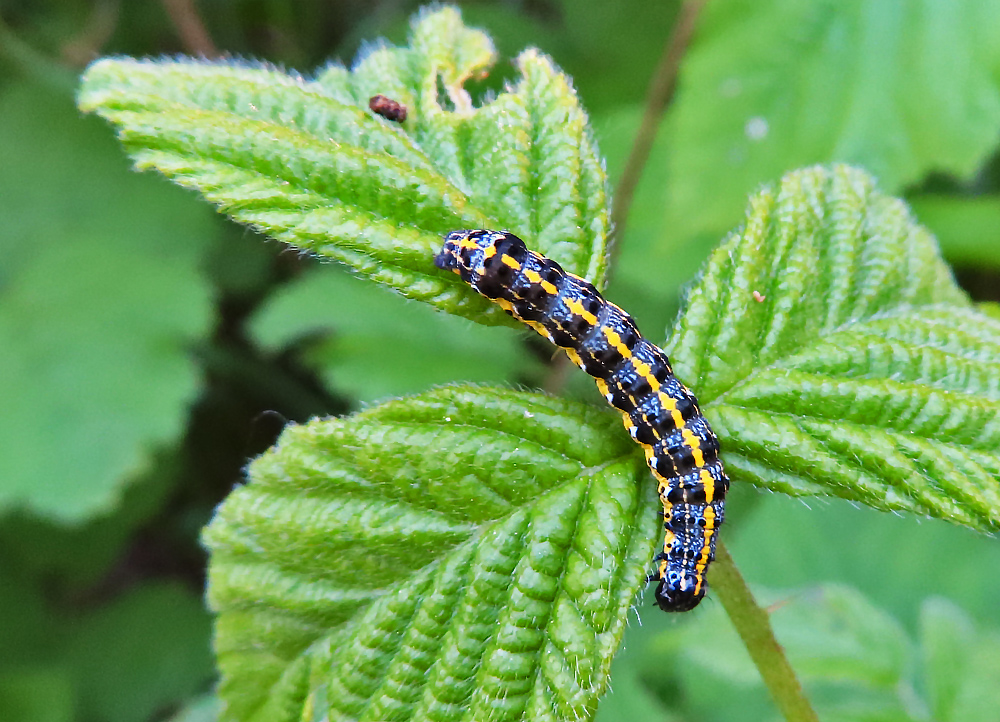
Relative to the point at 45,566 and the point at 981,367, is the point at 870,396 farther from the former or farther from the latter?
the point at 45,566

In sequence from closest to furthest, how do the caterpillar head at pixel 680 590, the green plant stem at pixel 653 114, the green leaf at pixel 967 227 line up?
the caterpillar head at pixel 680 590 → the green plant stem at pixel 653 114 → the green leaf at pixel 967 227

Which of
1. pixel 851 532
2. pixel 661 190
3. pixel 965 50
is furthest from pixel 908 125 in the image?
pixel 851 532

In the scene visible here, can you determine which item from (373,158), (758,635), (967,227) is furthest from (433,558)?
(967,227)

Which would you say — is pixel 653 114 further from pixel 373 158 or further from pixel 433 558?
pixel 433 558

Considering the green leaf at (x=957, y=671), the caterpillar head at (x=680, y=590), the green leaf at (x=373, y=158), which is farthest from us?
the green leaf at (x=957, y=671)

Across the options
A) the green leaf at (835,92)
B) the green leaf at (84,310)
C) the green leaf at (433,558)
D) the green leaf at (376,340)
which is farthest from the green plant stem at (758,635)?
the green leaf at (84,310)

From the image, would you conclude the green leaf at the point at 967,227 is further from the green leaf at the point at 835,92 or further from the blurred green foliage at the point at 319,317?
the green leaf at the point at 835,92

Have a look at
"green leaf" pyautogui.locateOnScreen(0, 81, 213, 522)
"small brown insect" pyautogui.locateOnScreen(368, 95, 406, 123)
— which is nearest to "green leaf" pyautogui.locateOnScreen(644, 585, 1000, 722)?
"small brown insect" pyautogui.locateOnScreen(368, 95, 406, 123)
